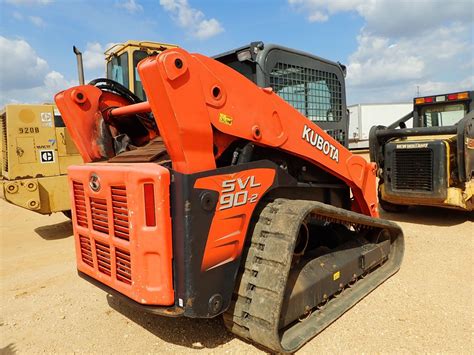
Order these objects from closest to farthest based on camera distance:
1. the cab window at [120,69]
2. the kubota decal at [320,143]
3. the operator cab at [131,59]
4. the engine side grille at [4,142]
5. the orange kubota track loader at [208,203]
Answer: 1. the orange kubota track loader at [208,203]
2. the kubota decal at [320,143]
3. the operator cab at [131,59]
4. the cab window at [120,69]
5. the engine side grille at [4,142]

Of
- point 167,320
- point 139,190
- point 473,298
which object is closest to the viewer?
point 139,190

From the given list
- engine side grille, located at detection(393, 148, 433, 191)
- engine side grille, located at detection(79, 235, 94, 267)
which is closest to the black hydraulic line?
engine side grille, located at detection(79, 235, 94, 267)

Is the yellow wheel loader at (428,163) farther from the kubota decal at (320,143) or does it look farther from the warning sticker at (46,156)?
the warning sticker at (46,156)

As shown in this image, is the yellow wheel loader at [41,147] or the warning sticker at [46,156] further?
the warning sticker at [46,156]

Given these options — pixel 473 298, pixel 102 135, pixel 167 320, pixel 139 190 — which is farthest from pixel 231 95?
pixel 473 298

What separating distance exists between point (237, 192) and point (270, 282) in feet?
1.99

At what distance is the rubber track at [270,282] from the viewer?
2385mm

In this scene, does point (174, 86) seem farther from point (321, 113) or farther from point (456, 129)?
point (456, 129)

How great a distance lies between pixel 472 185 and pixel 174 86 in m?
5.34

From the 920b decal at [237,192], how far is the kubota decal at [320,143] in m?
0.64

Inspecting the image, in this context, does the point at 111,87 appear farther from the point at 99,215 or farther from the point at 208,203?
the point at 208,203

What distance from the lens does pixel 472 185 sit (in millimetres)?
5727

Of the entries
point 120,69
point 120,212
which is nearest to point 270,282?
point 120,212

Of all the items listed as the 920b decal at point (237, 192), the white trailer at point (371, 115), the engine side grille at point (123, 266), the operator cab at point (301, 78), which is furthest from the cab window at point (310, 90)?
the white trailer at point (371, 115)
